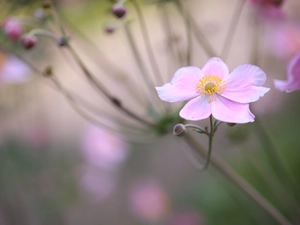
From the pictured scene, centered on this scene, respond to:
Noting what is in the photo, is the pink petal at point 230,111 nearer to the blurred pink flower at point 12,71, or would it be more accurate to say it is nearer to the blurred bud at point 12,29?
the blurred bud at point 12,29

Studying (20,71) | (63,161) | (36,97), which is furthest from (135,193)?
(20,71)

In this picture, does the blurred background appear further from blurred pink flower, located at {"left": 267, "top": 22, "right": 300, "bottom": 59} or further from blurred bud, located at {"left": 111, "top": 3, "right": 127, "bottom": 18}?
blurred bud, located at {"left": 111, "top": 3, "right": 127, "bottom": 18}

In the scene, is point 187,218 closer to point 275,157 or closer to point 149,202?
point 149,202

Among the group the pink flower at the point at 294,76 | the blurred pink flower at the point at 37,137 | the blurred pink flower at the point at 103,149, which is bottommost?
the blurred pink flower at the point at 103,149

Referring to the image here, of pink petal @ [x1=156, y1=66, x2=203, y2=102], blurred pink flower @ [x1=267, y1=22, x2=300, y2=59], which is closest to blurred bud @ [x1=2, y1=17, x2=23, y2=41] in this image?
pink petal @ [x1=156, y1=66, x2=203, y2=102]

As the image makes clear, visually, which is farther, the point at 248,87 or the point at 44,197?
the point at 44,197

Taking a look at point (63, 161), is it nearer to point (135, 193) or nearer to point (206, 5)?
point (135, 193)

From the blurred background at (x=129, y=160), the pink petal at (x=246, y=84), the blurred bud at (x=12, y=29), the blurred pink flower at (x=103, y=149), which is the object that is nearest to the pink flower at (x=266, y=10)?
the blurred background at (x=129, y=160)
